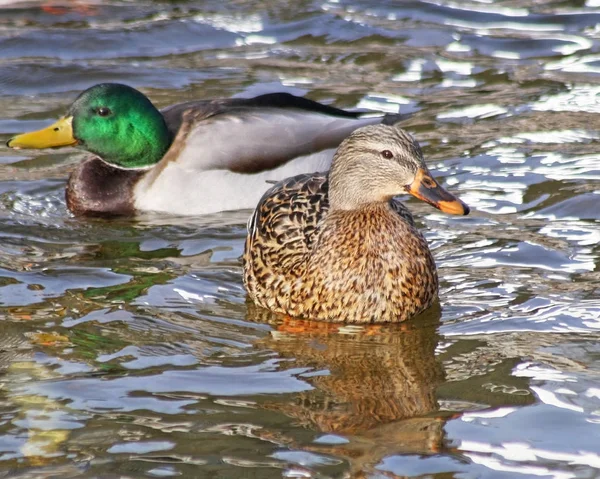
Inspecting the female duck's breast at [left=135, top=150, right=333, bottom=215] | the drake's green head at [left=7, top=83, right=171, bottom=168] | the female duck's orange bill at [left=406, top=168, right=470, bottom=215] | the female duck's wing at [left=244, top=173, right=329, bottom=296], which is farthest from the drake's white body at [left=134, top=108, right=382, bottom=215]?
the female duck's orange bill at [left=406, top=168, right=470, bottom=215]

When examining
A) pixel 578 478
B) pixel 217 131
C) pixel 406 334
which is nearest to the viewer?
pixel 578 478

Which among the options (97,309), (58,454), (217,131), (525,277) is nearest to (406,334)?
(525,277)

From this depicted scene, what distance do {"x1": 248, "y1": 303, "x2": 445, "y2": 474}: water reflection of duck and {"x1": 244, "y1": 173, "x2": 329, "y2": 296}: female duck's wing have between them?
9.3 inches

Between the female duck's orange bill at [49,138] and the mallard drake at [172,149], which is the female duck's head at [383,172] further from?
the female duck's orange bill at [49,138]

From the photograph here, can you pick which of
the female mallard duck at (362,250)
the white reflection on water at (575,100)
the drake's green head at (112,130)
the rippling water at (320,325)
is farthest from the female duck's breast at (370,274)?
the white reflection on water at (575,100)

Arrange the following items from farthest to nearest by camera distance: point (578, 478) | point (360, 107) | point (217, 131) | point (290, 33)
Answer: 1. point (290, 33)
2. point (360, 107)
3. point (217, 131)
4. point (578, 478)

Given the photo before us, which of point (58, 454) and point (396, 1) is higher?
point (396, 1)

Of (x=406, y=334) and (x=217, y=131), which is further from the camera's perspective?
(x=217, y=131)

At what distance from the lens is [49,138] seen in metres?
8.88

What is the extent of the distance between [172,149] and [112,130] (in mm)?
451

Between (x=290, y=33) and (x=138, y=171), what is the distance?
404 centimetres

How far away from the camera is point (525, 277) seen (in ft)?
22.9

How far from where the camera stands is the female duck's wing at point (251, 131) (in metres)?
9.00

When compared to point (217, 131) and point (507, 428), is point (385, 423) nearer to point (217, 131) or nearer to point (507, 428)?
point (507, 428)
